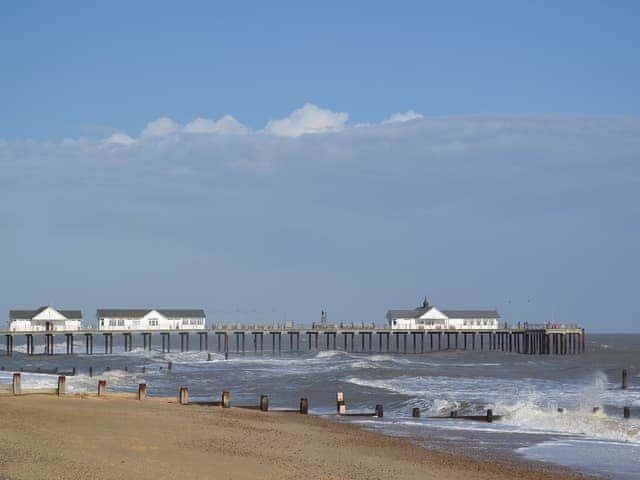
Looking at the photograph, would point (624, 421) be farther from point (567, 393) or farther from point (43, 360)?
point (43, 360)

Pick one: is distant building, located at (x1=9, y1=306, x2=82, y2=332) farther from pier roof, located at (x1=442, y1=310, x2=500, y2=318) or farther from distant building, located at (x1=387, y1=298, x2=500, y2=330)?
pier roof, located at (x1=442, y1=310, x2=500, y2=318)

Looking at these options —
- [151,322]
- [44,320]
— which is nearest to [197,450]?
[151,322]

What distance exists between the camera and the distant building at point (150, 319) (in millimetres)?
98750

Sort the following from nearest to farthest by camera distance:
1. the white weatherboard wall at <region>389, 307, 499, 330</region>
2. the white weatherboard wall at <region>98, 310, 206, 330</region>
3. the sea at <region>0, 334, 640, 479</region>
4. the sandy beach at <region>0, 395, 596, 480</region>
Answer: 1. the sandy beach at <region>0, 395, 596, 480</region>
2. the sea at <region>0, 334, 640, 479</region>
3. the white weatherboard wall at <region>98, 310, 206, 330</region>
4. the white weatherboard wall at <region>389, 307, 499, 330</region>

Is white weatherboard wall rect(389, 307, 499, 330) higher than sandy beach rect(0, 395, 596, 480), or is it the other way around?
sandy beach rect(0, 395, 596, 480)

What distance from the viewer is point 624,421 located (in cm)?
2994

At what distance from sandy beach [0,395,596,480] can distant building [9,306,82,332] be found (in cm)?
7270

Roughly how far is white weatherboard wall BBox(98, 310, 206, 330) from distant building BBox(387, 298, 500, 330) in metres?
22.1

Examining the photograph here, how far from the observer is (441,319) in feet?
348

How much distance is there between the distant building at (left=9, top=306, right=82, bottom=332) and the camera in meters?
97.1

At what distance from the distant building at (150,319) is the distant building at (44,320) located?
292 centimetres

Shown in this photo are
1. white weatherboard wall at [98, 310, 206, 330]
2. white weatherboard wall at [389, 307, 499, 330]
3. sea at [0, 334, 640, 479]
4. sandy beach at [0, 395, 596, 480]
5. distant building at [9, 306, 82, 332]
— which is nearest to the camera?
sandy beach at [0, 395, 596, 480]

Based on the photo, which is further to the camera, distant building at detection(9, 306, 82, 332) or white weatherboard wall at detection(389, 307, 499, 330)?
white weatherboard wall at detection(389, 307, 499, 330)

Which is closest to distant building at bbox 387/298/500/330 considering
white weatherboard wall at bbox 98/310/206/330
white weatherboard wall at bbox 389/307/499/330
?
white weatherboard wall at bbox 389/307/499/330
